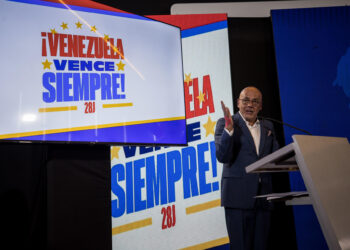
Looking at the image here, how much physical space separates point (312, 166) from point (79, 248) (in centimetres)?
116

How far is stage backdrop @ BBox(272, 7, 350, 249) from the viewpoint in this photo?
11.0 ft

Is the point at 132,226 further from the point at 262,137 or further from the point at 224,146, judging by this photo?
the point at 262,137

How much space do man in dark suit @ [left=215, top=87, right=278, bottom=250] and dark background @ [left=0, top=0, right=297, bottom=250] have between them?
0.77 metres

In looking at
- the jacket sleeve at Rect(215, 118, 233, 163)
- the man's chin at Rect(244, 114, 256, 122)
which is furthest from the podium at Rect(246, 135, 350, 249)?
the man's chin at Rect(244, 114, 256, 122)

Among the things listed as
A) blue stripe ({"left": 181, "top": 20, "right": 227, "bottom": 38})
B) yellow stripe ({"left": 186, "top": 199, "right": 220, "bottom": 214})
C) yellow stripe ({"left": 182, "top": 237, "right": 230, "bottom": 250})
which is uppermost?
blue stripe ({"left": 181, "top": 20, "right": 227, "bottom": 38})

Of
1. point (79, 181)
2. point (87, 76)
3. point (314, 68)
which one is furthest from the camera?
point (314, 68)

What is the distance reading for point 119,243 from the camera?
300 cm

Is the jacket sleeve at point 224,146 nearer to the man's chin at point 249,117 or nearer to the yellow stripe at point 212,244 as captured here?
the man's chin at point 249,117

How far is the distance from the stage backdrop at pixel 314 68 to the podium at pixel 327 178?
2199 millimetres

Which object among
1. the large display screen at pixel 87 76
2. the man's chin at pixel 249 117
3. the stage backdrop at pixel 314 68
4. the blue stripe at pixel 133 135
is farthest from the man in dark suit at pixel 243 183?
the stage backdrop at pixel 314 68

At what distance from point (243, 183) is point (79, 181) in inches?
49.0

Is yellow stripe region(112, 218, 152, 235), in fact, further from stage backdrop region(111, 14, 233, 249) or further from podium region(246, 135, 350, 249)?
podium region(246, 135, 350, 249)

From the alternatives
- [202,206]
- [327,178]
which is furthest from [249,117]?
[327,178]

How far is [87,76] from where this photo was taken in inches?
78.8
